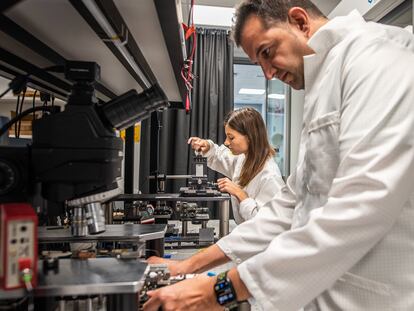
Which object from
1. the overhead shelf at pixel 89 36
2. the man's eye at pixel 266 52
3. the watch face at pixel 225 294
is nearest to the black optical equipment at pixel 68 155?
the overhead shelf at pixel 89 36

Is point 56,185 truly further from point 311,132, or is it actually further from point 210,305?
point 311,132

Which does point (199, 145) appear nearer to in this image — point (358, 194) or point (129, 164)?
point (129, 164)

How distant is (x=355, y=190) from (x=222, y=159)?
7.38ft

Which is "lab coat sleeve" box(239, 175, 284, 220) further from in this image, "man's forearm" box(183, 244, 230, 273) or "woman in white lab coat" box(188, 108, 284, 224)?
"man's forearm" box(183, 244, 230, 273)

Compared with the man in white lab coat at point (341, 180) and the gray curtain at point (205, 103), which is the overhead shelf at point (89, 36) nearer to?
the man in white lab coat at point (341, 180)

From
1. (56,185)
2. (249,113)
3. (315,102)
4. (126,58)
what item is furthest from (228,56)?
(56,185)

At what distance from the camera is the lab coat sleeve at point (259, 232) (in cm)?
99

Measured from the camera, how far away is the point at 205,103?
157 inches

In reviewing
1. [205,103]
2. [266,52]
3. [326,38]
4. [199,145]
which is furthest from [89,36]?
[205,103]

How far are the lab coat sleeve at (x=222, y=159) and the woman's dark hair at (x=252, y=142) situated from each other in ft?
2.09

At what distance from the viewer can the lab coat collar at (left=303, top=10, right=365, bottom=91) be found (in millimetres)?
792

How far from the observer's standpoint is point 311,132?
2.59 ft

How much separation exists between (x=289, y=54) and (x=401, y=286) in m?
0.58

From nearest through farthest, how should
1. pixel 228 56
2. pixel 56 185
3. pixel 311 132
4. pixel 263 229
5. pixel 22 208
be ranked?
pixel 22 208
pixel 56 185
pixel 311 132
pixel 263 229
pixel 228 56
